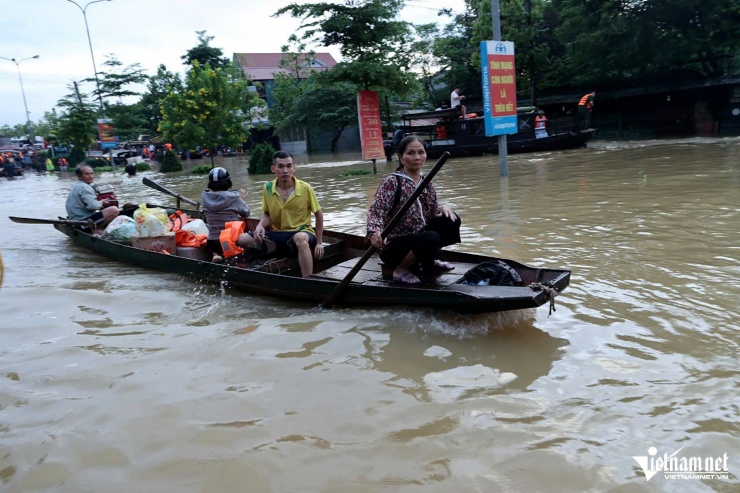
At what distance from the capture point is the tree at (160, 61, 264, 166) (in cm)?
2280

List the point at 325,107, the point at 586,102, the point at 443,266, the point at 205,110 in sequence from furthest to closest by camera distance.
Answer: the point at 325,107 < the point at 205,110 < the point at 586,102 < the point at 443,266

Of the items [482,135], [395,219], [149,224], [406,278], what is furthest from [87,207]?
[482,135]

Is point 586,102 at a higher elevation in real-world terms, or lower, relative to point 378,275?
higher

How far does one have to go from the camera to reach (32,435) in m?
3.53

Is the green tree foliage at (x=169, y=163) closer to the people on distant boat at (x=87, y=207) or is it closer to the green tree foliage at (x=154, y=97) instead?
the green tree foliage at (x=154, y=97)

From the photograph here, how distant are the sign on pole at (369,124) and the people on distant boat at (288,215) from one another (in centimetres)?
1225

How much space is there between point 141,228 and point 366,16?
13.0 metres

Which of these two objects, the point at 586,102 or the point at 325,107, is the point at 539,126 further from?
the point at 325,107

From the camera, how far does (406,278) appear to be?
4949 mm

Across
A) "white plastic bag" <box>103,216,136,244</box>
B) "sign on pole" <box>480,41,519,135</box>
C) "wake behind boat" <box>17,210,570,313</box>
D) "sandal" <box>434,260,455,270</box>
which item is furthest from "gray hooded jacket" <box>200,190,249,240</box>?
"sign on pole" <box>480,41,519,135</box>

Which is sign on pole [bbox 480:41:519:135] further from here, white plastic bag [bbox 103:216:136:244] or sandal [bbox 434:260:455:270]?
sandal [bbox 434:260:455:270]

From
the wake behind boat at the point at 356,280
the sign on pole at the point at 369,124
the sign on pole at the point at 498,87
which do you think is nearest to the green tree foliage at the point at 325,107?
the sign on pole at the point at 369,124

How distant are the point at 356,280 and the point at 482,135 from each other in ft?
60.0

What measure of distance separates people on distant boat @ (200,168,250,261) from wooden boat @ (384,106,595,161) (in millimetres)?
16017
